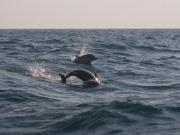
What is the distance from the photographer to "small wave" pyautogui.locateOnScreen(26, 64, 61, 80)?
1989 cm

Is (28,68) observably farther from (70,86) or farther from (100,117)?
(100,117)

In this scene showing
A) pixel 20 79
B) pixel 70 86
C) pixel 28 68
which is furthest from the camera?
pixel 28 68

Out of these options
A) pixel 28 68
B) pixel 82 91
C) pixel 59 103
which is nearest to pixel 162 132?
pixel 59 103

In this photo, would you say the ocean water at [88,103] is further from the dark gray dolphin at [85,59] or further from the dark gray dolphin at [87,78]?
the dark gray dolphin at [85,59]

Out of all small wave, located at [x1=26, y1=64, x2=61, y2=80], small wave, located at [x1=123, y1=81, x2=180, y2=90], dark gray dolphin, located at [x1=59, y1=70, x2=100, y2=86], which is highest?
dark gray dolphin, located at [x1=59, y1=70, x2=100, y2=86]

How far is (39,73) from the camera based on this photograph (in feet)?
68.7

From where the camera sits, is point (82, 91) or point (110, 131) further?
point (82, 91)

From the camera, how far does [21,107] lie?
40.5 feet

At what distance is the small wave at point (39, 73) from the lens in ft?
65.3

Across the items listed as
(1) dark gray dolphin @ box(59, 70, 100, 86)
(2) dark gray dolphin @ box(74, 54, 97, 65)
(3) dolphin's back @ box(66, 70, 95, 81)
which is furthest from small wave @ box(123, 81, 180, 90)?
(2) dark gray dolphin @ box(74, 54, 97, 65)

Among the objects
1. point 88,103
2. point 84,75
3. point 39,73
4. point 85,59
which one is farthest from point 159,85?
point 85,59

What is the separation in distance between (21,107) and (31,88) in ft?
12.9

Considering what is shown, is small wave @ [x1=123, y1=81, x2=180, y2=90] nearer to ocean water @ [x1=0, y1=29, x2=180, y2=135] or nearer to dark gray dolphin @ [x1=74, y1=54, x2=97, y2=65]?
ocean water @ [x1=0, y1=29, x2=180, y2=135]

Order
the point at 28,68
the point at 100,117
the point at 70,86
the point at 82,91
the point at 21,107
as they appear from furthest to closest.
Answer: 1. the point at 28,68
2. the point at 70,86
3. the point at 82,91
4. the point at 21,107
5. the point at 100,117
